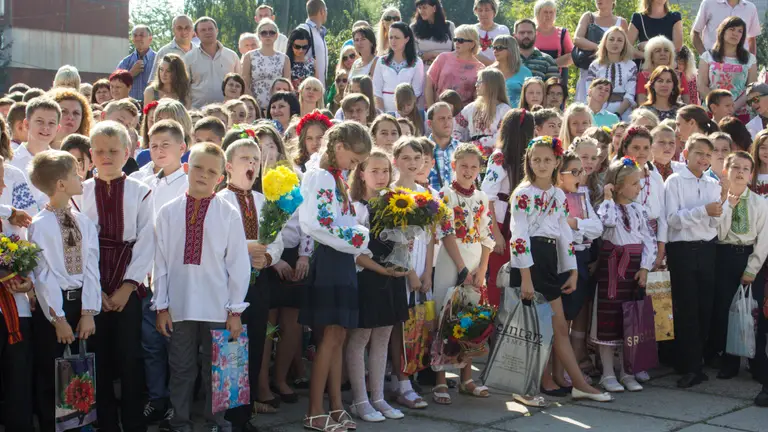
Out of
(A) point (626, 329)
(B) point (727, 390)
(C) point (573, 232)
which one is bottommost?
(B) point (727, 390)

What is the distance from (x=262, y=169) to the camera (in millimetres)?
6934

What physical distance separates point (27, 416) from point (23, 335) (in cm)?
46

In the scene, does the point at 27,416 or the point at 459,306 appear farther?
the point at 459,306

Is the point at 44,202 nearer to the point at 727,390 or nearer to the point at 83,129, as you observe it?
the point at 83,129

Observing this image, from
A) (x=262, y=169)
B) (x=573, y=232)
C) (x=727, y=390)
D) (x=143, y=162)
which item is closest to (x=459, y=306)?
(x=573, y=232)

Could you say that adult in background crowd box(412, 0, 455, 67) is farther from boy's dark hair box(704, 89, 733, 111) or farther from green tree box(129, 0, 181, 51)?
green tree box(129, 0, 181, 51)

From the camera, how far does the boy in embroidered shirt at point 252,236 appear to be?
628 centimetres

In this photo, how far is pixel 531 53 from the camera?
11.8 meters

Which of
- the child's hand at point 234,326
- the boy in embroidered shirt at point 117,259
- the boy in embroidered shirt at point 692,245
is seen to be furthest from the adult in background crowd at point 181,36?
the child's hand at point 234,326

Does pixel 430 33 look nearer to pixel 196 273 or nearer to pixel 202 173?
pixel 202 173

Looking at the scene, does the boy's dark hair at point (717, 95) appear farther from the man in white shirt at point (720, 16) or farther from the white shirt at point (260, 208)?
the white shirt at point (260, 208)

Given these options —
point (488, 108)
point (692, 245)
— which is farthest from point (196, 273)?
point (488, 108)

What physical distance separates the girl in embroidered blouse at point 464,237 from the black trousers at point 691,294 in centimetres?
173

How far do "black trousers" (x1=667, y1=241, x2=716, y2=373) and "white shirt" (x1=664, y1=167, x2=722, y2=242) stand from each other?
0.08 metres
